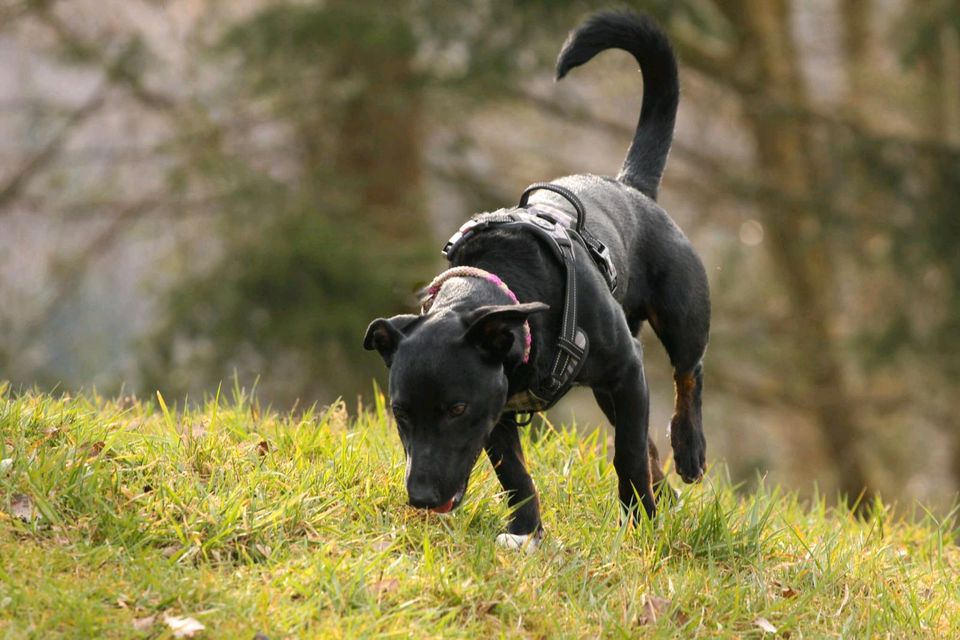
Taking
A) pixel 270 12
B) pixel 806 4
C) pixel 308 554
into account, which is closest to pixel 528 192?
pixel 308 554

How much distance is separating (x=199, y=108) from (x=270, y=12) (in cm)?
109

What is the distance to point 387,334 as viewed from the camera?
3.94 meters

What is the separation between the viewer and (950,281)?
1090cm

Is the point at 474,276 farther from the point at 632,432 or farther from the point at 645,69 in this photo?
the point at 645,69

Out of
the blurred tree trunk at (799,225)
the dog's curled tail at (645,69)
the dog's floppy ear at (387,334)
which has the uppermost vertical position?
the dog's curled tail at (645,69)

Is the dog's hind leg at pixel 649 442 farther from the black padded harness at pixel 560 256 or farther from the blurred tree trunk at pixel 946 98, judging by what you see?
the blurred tree trunk at pixel 946 98

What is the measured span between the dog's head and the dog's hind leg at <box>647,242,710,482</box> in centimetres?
130

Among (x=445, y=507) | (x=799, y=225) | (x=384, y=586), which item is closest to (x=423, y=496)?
(x=445, y=507)

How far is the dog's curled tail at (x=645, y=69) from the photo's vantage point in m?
5.27

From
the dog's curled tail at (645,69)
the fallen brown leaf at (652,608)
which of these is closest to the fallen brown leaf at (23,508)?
the fallen brown leaf at (652,608)

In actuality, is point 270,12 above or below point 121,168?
above

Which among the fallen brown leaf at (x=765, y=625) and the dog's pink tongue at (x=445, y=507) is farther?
the fallen brown leaf at (x=765, y=625)

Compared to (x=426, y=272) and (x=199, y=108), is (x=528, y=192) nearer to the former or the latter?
(x=426, y=272)

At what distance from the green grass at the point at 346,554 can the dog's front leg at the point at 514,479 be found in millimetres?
82
